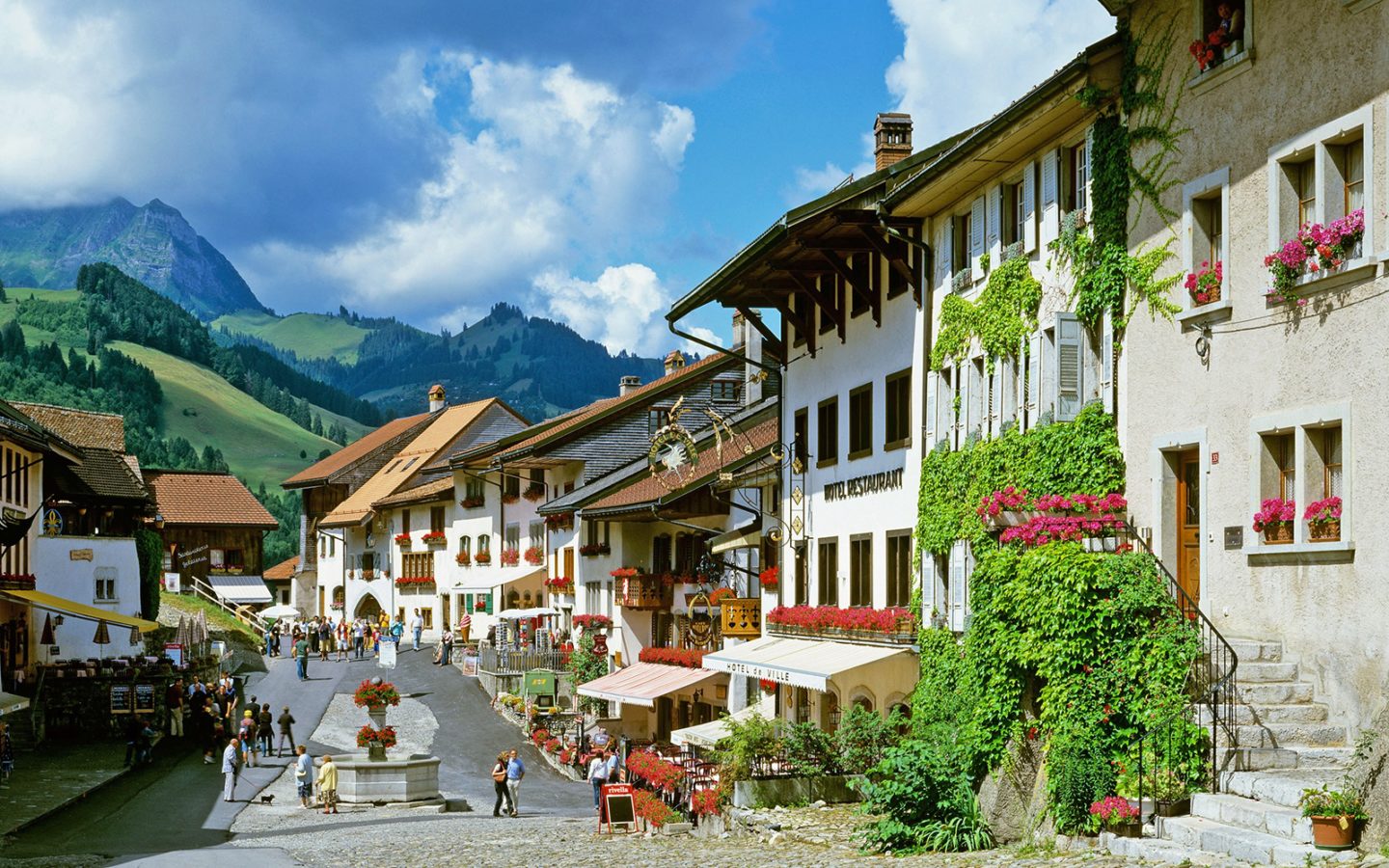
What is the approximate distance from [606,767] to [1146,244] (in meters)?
21.3

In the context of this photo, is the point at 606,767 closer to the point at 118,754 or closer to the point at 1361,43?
the point at 118,754

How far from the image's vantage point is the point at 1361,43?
61.1 feet

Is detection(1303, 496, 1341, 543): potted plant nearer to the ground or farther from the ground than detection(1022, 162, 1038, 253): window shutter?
nearer to the ground


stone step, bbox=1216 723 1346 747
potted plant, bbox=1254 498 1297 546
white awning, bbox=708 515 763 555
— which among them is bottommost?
stone step, bbox=1216 723 1346 747

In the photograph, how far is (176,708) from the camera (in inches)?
1959

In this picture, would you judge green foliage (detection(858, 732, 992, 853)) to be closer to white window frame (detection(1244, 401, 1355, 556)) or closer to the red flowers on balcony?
white window frame (detection(1244, 401, 1355, 556))

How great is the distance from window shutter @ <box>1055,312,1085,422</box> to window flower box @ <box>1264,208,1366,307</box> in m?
4.61

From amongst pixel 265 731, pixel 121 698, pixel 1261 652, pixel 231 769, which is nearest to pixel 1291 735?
A: pixel 1261 652

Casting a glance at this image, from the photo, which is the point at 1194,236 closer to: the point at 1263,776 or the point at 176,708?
the point at 1263,776

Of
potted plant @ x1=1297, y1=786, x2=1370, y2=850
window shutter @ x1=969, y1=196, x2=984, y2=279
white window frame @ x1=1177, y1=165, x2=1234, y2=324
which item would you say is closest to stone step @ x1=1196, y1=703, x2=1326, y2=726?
potted plant @ x1=1297, y1=786, x2=1370, y2=850

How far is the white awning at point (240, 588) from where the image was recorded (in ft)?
356

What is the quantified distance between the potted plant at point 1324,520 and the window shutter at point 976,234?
10.6m

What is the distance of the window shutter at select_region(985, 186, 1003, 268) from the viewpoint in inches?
1107

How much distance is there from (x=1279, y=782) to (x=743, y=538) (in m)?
28.3
